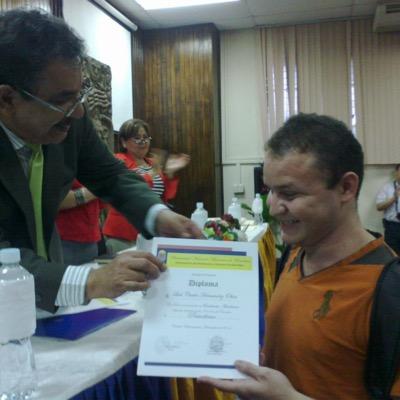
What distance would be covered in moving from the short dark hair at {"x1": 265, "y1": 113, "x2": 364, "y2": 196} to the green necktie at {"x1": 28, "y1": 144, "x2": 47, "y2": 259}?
2.25 feet

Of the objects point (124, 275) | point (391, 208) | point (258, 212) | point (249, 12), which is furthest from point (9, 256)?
point (391, 208)

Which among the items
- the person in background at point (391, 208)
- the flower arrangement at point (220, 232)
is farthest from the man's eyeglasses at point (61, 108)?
the person in background at point (391, 208)

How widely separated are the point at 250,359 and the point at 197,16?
5863mm

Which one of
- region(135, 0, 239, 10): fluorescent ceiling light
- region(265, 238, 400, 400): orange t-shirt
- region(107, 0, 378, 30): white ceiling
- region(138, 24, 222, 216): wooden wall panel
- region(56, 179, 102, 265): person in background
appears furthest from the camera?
region(138, 24, 222, 216): wooden wall panel

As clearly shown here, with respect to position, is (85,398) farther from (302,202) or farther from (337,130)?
(337,130)

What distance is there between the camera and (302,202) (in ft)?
3.67

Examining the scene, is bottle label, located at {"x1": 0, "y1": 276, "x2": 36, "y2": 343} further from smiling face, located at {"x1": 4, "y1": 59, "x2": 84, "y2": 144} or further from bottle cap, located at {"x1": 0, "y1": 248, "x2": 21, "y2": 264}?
smiling face, located at {"x1": 4, "y1": 59, "x2": 84, "y2": 144}

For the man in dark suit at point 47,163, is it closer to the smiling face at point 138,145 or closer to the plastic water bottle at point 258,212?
the smiling face at point 138,145

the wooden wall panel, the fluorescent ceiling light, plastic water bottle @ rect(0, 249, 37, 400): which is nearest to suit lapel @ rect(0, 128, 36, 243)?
plastic water bottle @ rect(0, 249, 37, 400)

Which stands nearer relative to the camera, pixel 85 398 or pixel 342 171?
pixel 85 398

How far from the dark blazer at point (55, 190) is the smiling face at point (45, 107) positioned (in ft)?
0.22

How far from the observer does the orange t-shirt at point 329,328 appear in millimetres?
1017

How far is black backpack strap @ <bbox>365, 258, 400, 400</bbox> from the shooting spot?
0.93 meters

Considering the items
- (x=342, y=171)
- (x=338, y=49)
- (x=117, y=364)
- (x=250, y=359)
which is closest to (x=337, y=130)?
(x=342, y=171)
